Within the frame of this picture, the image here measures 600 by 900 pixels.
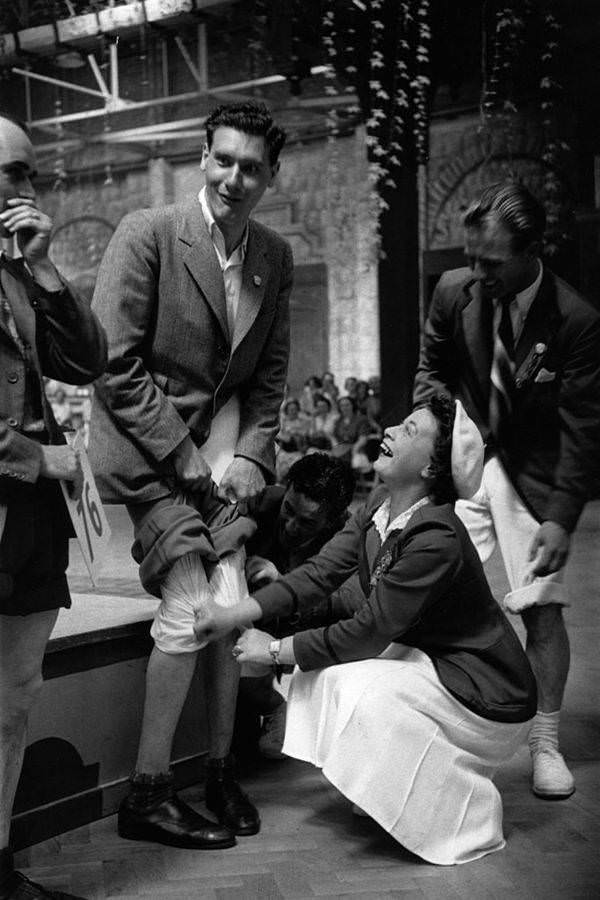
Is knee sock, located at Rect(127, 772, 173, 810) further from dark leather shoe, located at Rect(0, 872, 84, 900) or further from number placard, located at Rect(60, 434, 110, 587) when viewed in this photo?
number placard, located at Rect(60, 434, 110, 587)

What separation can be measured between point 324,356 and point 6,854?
35.8 ft

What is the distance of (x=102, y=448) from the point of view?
2510 mm

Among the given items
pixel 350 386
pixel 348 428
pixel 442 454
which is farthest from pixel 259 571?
pixel 350 386

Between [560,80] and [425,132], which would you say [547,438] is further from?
[425,132]

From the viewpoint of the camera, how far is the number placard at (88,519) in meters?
1.91

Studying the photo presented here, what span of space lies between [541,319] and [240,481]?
87 cm

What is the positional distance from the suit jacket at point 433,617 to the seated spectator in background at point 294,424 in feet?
26.4

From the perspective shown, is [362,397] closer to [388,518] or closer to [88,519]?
[388,518]

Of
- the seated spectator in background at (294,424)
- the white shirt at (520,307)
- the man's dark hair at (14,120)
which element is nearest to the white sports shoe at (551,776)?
the white shirt at (520,307)

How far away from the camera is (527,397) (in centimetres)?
276

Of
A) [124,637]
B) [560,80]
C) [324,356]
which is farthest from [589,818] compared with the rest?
[324,356]

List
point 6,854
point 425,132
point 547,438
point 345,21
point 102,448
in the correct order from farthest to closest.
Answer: point 425,132 < point 345,21 < point 547,438 < point 102,448 < point 6,854

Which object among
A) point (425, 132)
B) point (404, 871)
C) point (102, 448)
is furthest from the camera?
point (425, 132)

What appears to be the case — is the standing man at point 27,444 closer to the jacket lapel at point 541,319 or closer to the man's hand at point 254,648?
the man's hand at point 254,648
